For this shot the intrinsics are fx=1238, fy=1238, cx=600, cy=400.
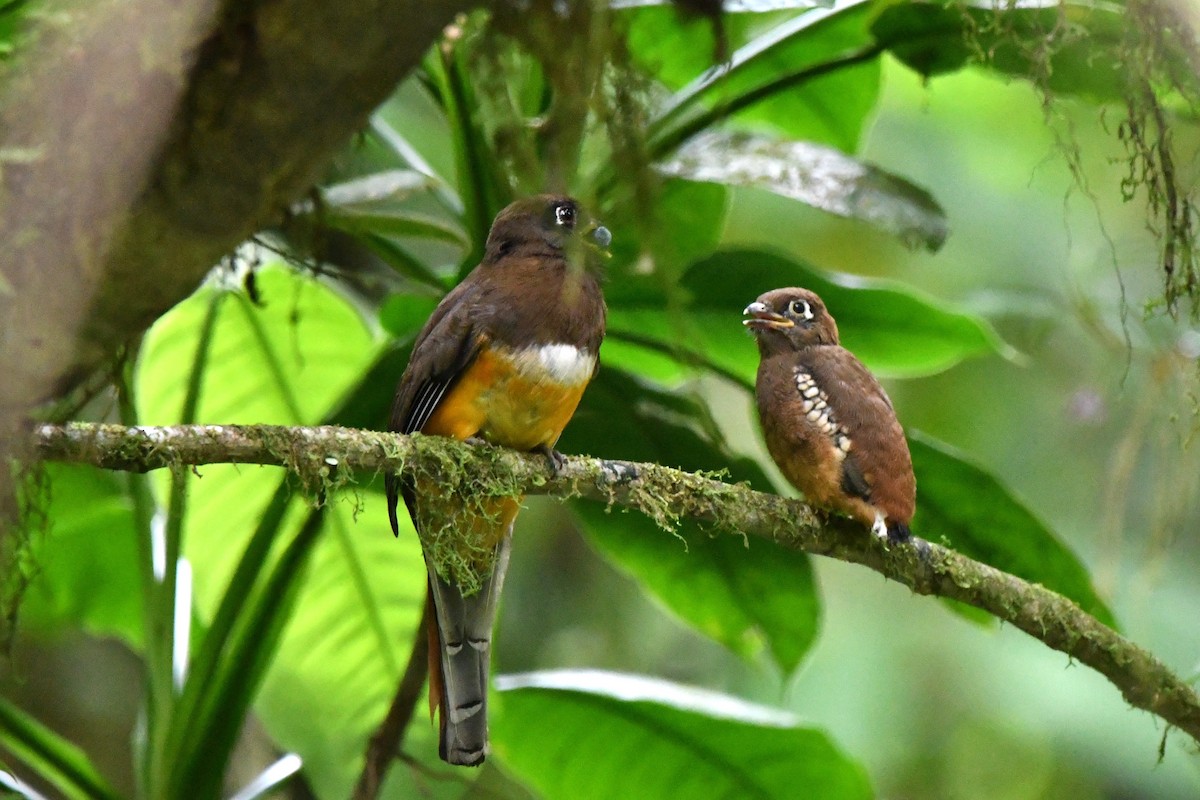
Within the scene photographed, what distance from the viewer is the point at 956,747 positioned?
235 inches

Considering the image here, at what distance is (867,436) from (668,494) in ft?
1.65

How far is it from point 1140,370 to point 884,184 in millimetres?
3277

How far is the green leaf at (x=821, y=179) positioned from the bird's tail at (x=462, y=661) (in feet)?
3.47

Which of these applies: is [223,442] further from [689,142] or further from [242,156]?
[689,142]

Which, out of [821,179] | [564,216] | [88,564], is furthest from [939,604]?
[88,564]

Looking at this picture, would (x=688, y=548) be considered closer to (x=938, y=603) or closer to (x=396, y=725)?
(x=396, y=725)

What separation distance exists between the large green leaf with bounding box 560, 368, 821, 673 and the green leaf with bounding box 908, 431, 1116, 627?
1.23 feet

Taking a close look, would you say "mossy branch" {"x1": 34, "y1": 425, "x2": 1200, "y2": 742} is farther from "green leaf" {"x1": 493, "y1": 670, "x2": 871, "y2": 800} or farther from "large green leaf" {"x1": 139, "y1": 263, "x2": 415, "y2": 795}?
"large green leaf" {"x1": 139, "y1": 263, "x2": 415, "y2": 795}

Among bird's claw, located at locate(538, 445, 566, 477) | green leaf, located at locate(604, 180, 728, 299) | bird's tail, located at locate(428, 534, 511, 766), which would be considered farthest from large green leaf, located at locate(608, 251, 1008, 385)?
bird's tail, located at locate(428, 534, 511, 766)

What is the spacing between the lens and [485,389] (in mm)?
2592

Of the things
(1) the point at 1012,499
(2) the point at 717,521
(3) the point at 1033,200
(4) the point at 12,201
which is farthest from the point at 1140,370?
(4) the point at 12,201

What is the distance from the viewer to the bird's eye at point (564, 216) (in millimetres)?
2840

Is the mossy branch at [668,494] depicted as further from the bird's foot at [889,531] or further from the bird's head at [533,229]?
the bird's head at [533,229]

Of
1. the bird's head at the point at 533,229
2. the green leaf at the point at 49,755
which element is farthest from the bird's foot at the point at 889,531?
the green leaf at the point at 49,755
